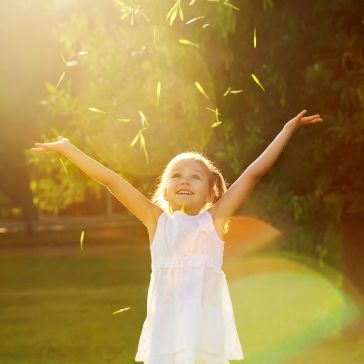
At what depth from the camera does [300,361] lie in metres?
10.6

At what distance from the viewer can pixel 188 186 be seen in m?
4.90

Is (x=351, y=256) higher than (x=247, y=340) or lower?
higher

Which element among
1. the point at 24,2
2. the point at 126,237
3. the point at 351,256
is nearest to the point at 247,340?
the point at 351,256

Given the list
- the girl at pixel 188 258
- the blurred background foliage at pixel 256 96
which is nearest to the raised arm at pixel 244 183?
the girl at pixel 188 258

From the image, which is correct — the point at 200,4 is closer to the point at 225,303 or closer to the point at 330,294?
the point at 225,303

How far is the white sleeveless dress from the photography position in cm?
467

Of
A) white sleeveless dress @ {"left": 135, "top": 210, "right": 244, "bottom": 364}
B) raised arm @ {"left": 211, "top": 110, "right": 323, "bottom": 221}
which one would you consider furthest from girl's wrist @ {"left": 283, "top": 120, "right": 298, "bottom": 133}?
white sleeveless dress @ {"left": 135, "top": 210, "right": 244, "bottom": 364}

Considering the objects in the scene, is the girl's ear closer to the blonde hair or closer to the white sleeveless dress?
the blonde hair

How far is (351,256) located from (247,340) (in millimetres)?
1903

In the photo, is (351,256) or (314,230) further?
Result: (351,256)

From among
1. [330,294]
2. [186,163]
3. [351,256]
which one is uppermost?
[186,163]

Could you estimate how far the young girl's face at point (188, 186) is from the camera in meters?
4.90

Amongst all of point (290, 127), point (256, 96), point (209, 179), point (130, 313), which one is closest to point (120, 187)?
point (209, 179)

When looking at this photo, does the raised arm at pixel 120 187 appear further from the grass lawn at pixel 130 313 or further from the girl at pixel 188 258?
the grass lawn at pixel 130 313
